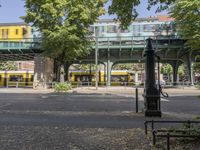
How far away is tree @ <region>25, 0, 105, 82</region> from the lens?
Answer: 3606 cm

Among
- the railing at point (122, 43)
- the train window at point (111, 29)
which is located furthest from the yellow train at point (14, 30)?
the train window at point (111, 29)

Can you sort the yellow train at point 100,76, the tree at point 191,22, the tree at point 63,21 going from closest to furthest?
the tree at point 191,22 → the tree at point 63,21 → the yellow train at point 100,76

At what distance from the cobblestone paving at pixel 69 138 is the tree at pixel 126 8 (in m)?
3.07

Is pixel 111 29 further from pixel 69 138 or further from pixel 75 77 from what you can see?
pixel 69 138

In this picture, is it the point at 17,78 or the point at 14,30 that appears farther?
the point at 14,30

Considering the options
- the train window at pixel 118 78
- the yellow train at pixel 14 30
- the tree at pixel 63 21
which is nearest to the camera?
Answer: the tree at pixel 63 21

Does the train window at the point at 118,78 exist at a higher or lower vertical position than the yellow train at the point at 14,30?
lower

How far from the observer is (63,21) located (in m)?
37.1

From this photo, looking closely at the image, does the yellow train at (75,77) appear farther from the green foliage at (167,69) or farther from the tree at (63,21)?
the green foliage at (167,69)

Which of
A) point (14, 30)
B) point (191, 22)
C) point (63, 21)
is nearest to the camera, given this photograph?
point (191, 22)

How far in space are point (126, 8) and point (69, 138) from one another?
3652 millimetres

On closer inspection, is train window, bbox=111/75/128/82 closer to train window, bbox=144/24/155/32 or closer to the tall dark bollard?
train window, bbox=144/24/155/32

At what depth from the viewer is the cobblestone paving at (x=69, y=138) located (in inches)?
290

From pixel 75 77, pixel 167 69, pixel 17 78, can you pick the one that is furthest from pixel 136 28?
pixel 167 69
